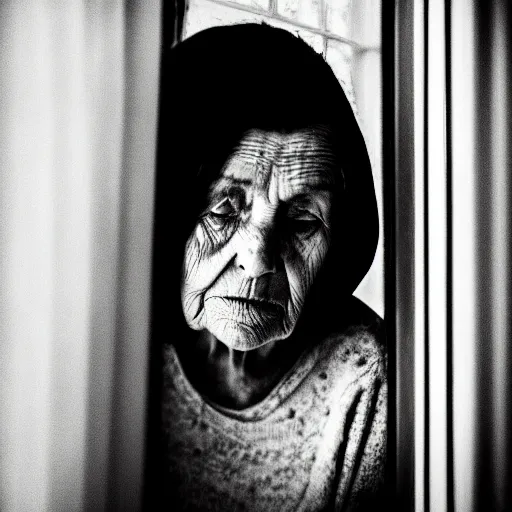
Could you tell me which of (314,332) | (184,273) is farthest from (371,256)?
(184,273)

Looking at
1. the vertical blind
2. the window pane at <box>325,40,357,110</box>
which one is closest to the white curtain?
the window pane at <box>325,40,357,110</box>

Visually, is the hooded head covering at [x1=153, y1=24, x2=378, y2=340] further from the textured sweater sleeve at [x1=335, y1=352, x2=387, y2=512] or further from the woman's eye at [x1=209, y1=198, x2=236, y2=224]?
the textured sweater sleeve at [x1=335, y1=352, x2=387, y2=512]

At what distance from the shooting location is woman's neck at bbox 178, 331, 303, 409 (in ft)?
4.26

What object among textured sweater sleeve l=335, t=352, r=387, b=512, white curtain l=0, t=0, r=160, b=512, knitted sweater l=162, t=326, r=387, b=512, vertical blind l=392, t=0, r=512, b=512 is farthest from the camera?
vertical blind l=392, t=0, r=512, b=512

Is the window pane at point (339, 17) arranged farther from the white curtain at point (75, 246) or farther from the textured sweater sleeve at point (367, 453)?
the textured sweater sleeve at point (367, 453)

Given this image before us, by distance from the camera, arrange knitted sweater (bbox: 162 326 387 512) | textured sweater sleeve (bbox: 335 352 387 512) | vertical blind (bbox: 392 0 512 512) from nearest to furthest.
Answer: knitted sweater (bbox: 162 326 387 512) < textured sweater sleeve (bbox: 335 352 387 512) < vertical blind (bbox: 392 0 512 512)

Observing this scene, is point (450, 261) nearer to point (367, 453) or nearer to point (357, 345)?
point (357, 345)

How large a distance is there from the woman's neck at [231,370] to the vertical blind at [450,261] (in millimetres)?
377

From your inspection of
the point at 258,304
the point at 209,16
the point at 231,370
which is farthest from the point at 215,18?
the point at 231,370

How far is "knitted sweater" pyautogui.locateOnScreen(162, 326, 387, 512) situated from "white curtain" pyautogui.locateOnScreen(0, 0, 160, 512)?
102 millimetres

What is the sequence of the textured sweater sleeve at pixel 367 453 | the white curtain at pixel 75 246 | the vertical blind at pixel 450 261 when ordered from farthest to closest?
the vertical blind at pixel 450 261
the textured sweater sleeve at pixel 367 453
the white curtain at pixel 75 246

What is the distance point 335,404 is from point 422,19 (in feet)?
3.47

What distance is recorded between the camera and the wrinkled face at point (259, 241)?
51.4 inches

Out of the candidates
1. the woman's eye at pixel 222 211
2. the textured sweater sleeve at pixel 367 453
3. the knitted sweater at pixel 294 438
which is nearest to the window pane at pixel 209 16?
the woman's eye at pixel 222 211
